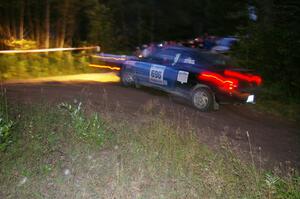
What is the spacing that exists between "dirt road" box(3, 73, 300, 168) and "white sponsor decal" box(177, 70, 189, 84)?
0.64m

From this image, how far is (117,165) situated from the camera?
277 inches

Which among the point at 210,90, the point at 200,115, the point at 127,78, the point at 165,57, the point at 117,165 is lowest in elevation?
the point at 200,115

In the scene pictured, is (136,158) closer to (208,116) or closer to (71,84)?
(208,116)

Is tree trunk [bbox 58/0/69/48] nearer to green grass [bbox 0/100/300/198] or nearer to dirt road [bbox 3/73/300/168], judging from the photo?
dirt road [bbox 3/73/300/168]

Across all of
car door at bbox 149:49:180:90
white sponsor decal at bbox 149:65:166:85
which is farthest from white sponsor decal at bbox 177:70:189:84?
→ white sponsor decal at bbox 149:65:166:85

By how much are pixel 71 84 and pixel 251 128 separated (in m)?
5.93

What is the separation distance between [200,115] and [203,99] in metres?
0.72

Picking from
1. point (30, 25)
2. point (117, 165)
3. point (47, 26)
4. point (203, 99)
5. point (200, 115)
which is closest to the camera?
point (117, 165)

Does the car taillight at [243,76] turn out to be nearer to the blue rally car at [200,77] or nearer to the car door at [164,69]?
the blue rally car at [200,77]

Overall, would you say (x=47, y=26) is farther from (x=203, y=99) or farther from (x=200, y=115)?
(x=200, y=115)

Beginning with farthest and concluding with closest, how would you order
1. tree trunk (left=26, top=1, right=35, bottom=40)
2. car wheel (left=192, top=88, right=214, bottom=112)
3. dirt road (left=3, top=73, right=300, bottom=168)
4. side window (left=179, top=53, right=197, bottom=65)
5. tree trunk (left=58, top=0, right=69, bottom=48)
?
tree trunk (left=58, top=0, right=69, bottom=48), tree trunk (left=26, top=1, right=35, bottom=40), side window (left=179, top=53, right=197, bottom=65), car wheel (left=192, top=88, right=214, bottom=112), dirt road (left=3, top=73, right=300, bottom=168)

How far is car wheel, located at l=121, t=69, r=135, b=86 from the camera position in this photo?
14846 mm

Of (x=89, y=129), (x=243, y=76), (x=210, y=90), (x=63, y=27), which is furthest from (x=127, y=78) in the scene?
(x=63, y=27)

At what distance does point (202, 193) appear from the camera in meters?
6.31
